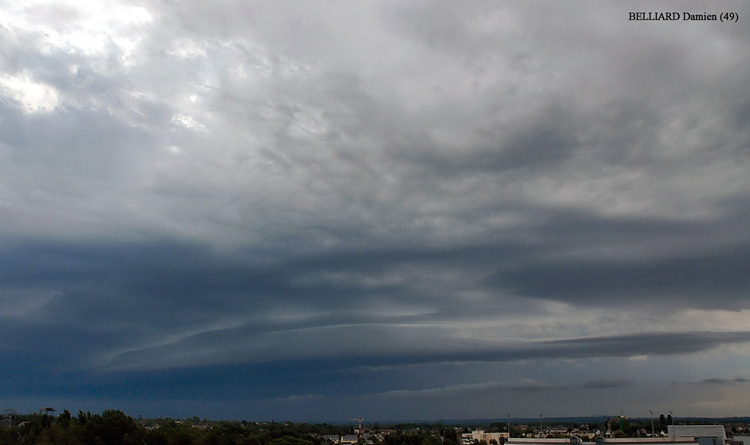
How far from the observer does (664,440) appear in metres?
85.0

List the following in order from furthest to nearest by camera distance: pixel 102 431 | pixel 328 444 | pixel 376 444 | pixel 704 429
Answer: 1. pixel 328 444
2. pixel 376 444
3. pixel 704 429
4. pixel 102 431

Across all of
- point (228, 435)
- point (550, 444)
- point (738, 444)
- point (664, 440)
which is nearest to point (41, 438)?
point (228, 435)

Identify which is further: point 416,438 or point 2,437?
point 416,438

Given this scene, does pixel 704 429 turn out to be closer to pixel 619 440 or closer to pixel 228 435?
pixel 619 440

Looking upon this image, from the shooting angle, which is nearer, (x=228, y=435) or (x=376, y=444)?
(x=228, y=435)

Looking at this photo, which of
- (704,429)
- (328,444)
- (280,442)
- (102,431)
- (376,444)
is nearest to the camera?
(102,431)

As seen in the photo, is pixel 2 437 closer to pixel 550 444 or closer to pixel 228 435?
pixel 228 435

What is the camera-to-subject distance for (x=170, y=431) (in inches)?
4077

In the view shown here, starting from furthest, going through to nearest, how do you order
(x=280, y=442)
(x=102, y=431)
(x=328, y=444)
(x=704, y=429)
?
(x=328, y=444) < (x=280, y=442) < (x=704, y=429) < (x=102, y=431)

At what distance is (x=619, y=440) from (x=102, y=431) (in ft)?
234

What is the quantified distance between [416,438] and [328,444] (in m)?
34.2

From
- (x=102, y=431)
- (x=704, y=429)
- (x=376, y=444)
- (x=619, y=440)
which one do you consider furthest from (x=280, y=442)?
(x=704, y=429)

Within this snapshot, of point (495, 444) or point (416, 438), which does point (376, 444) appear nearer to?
point (416, 438)

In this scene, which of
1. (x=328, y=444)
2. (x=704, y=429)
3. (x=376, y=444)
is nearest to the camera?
(x=704, y=429)
